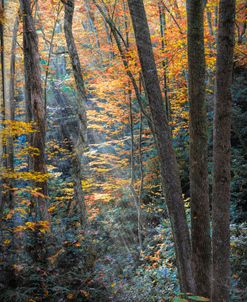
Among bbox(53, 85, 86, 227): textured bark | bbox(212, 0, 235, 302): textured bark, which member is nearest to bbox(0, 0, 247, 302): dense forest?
bbox(212, 0, 235, 302): textured bark

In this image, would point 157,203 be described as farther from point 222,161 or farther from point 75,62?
point 222,161

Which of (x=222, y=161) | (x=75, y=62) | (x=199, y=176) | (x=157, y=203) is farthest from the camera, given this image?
(x=157, y=203)

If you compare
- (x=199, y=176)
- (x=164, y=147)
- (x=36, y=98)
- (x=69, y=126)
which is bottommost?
(x=199, y=176)

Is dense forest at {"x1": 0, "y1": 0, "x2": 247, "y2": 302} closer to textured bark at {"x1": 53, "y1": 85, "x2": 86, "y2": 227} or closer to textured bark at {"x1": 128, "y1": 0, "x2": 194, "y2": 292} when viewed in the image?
textured bark at {"x1": 128, "y1": 0, "x2": 194, "y2": 292}

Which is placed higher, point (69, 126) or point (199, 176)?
point (69, 126)

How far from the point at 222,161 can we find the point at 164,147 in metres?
1.03

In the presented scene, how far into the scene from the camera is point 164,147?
149 inches

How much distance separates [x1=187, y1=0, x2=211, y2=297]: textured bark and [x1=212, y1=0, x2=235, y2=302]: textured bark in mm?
382

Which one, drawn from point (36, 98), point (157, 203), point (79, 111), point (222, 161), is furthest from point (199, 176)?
point (157, 203)

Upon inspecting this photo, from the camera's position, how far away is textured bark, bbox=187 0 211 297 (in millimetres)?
3219

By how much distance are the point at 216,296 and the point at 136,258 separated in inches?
303

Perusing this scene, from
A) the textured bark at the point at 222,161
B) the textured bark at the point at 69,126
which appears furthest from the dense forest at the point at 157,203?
the textured bark at the point at 69,126

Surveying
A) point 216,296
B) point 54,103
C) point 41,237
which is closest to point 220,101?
point 216,296

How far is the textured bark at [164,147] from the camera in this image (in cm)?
374
